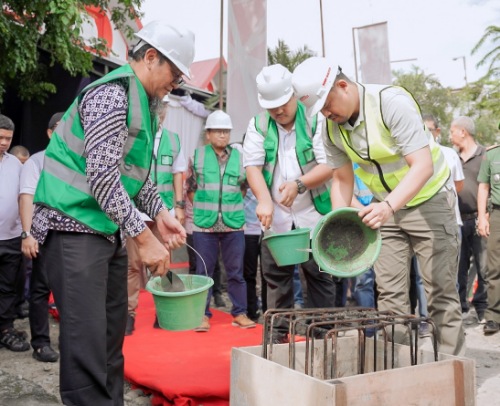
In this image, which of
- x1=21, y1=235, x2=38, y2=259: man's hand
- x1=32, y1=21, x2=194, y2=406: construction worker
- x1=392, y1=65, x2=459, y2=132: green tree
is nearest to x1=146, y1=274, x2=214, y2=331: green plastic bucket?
x1=32, y1=21, x2=194, y2=406: construction worker

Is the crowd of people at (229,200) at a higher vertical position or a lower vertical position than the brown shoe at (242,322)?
higher

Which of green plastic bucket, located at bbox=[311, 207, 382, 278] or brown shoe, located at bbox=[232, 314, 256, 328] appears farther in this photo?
brown shoe, located at bbox=[232, 314, 256, 328]

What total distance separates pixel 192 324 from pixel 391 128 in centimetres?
146

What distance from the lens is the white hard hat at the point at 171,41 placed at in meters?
2.41

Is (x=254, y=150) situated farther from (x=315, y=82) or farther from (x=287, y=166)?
(x=315, y=82)

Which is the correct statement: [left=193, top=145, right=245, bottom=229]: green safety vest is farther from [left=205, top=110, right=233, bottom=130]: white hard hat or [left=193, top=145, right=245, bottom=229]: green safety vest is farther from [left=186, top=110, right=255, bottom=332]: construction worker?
[left=205, top=110, right=233, bottom=130]: white hard hat

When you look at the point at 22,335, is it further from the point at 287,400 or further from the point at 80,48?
the point at 80,48

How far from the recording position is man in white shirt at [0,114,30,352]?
439cm

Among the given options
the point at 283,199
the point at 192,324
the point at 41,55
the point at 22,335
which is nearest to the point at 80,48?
the point at 41,55

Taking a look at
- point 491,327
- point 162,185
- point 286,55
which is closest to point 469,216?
point 491,327

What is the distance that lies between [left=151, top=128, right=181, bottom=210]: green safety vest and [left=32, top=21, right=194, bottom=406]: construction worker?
2.67m

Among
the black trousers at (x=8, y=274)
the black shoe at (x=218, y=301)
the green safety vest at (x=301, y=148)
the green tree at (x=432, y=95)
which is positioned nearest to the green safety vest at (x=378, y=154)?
the green safety vest at (x=301, y=148)

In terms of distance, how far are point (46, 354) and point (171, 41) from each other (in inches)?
107

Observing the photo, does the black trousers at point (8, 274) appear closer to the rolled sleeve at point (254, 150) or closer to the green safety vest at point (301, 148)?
the rolled sleeve at point (254, 150)
